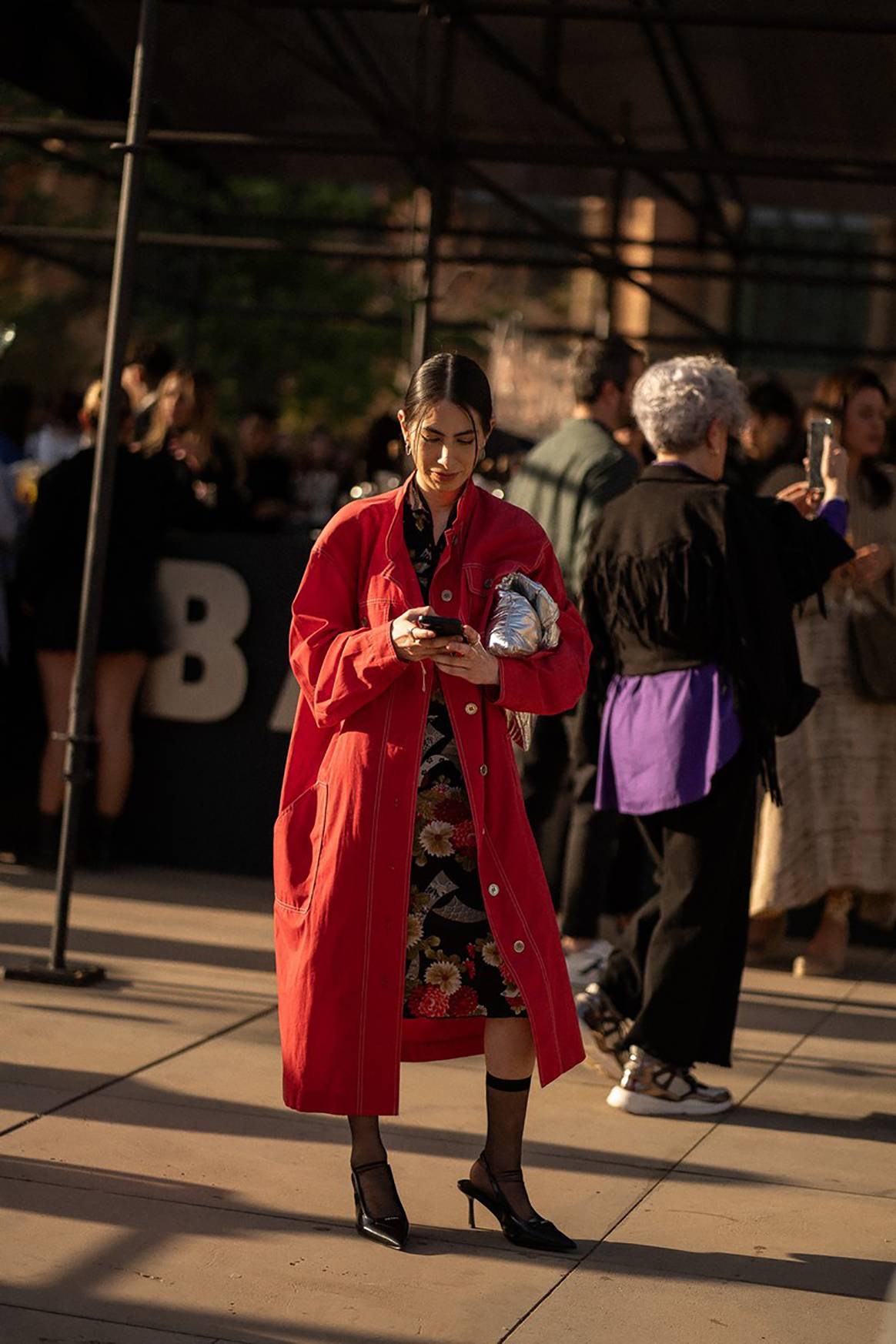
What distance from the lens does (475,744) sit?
418 cm

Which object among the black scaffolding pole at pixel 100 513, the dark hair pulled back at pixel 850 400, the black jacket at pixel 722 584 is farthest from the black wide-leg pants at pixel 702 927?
the dark hair pulled back at pixel 850 400

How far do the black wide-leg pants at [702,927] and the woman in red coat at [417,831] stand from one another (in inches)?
45.3

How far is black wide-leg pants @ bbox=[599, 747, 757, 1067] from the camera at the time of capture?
17.5ft

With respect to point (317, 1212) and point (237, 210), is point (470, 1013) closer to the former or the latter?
point (317, 1212)

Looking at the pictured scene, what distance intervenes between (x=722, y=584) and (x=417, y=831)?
1504 mm

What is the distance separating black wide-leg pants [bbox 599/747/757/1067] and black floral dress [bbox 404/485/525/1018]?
1.24 metres

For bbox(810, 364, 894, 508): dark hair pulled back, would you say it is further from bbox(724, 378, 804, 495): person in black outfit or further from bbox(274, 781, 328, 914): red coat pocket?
bbox(274, 781, 328, 914): red coat pocket

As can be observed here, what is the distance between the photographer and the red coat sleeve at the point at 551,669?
4113mm

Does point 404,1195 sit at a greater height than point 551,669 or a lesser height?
lesser

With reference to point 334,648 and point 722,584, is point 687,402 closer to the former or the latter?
point 722,584

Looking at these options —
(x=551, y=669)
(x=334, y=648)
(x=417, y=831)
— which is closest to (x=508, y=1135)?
(x=417, y=831)

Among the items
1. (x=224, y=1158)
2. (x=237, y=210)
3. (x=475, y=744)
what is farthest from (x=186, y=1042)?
(x=237, y=210)

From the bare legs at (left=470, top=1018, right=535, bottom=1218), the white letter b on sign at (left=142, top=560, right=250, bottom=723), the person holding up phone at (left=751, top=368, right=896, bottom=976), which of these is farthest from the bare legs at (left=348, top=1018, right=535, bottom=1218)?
the white letter b on sign at (left=142, top=560, right=250, bottom=723)

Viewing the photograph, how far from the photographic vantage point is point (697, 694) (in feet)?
17.7
